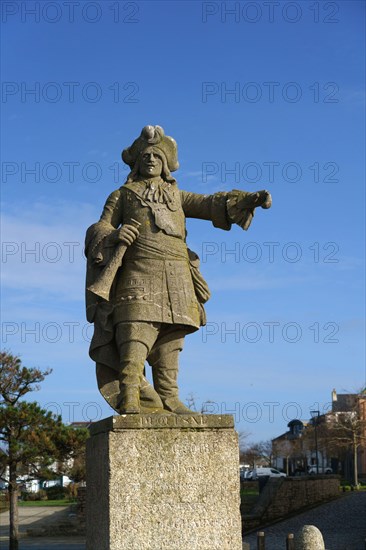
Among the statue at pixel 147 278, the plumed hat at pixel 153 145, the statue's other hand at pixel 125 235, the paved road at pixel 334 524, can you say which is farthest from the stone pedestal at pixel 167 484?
the paved road at pixel 334 524

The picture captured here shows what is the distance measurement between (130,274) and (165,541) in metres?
2.29

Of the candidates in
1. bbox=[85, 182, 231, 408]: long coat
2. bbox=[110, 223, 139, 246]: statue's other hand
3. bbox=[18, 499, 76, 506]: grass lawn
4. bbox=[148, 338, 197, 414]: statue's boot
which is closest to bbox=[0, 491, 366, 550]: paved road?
bbox=[18, 499, 76, 506]: grass lawn

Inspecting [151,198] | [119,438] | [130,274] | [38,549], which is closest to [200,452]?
[119,438]

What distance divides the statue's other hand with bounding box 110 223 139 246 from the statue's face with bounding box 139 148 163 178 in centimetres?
69

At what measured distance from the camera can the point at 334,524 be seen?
27766mm

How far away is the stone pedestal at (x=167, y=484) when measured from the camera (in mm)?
6254

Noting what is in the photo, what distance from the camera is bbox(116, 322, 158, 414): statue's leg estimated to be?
21.9 ft

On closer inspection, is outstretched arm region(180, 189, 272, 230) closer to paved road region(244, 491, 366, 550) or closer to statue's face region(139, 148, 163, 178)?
statue's face region(139, 148, 163, 178)

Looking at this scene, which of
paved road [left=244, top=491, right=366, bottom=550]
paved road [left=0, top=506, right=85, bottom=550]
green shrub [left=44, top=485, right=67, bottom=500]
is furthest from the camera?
green shrub [left=44, top=485, right=67, bottom=500]

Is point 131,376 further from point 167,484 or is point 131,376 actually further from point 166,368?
point 167,484

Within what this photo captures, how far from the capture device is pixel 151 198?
7.34 m

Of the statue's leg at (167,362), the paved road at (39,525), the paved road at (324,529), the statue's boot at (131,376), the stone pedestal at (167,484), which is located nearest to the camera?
the stone pedestal at (167,484)

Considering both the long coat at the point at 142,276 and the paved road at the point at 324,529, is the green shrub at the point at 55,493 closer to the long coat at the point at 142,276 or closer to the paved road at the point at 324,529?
the paved road at the point at 324,529

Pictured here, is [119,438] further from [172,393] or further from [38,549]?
[38,549]
